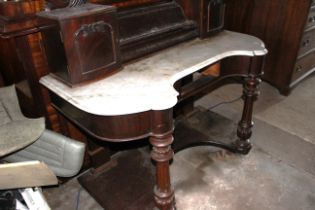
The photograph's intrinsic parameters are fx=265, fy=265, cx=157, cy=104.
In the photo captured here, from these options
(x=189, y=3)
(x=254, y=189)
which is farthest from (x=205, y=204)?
(x=189, y=3)

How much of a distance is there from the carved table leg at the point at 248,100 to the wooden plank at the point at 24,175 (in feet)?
4.07

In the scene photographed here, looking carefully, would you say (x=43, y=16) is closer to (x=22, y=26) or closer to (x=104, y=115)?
(x=22, y=26)

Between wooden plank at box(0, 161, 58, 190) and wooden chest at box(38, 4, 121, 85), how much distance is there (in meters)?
0.41

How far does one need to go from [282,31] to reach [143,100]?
6.97 ft

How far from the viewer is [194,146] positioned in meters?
2.10

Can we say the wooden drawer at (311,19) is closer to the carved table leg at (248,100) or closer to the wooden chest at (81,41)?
the carved table leg at (248,100)

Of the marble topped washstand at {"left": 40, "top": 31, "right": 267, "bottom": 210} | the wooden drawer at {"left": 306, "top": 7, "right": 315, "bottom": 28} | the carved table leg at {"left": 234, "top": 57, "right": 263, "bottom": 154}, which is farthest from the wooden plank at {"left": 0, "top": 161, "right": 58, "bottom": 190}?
the wooden drawer at {"left": 306, "top": 7, "right": 315, "bottom": 28}

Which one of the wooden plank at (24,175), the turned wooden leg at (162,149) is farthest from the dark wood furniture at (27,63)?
the turned wooden leg at (162,149)

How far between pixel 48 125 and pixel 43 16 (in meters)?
0.71

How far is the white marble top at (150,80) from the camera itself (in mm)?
1032

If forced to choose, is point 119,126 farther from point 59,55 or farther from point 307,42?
point 307,42

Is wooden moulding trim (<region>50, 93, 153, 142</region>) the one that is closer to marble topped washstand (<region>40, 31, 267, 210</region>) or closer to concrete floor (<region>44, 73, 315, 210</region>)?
marble topped washstand (<region>40, 31, 267, 210</region>)

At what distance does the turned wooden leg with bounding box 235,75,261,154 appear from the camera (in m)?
1.66

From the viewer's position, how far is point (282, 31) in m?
2.59
